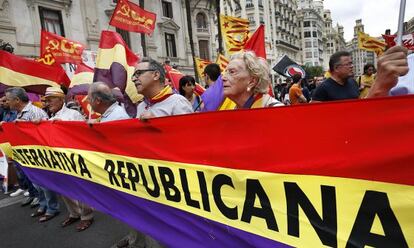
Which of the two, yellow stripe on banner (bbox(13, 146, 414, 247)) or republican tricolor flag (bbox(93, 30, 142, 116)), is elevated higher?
republican tricolor flag (bbox(93, 30, 142, 116))

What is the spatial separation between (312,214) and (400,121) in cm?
56

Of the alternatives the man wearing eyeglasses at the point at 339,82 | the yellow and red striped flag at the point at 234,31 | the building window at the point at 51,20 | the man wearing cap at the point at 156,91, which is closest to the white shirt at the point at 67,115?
the man wearing cap at the point at 156,91

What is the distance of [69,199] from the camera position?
14.1ft

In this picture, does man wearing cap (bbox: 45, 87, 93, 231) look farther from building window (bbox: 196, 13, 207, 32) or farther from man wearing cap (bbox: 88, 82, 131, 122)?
building window (bbox: 196, 13, 207, 32)

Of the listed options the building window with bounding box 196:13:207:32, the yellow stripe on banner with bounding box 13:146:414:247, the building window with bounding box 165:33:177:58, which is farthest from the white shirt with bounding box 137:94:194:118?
the building window with bounding box 196:13:207:32

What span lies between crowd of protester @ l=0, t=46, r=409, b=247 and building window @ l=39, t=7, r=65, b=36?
15.2 metres

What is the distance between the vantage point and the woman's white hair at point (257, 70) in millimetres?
2289

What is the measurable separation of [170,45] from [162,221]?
89.5 ft

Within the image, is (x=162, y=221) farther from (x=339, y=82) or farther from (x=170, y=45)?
(x=170, y=45)

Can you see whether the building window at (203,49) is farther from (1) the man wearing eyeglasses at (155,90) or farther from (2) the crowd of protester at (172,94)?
(1) the man wearing eyeglasses at (155,90)

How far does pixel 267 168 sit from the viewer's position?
167 cm

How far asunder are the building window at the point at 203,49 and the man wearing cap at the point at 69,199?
95.4ft

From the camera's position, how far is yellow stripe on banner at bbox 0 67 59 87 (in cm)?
495

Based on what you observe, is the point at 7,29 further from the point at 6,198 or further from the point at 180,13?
the point at 180,13
